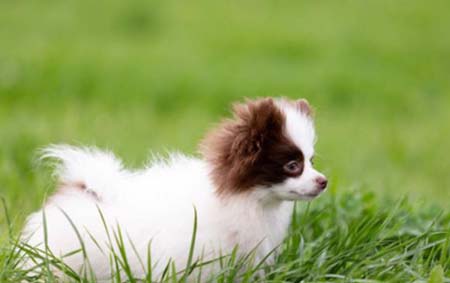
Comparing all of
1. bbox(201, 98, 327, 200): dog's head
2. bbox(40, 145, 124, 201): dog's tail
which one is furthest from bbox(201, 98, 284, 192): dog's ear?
bbox(40, 145, 124, 201): dog's tail

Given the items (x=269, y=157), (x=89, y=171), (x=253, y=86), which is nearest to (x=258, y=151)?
(x=269, y=157)

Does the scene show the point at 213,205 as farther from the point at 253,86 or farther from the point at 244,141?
the point at 253,86

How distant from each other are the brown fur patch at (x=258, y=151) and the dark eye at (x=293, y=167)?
0.05ft

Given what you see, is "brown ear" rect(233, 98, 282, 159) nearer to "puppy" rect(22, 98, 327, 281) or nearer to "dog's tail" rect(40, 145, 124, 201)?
"puppy" rect(22, 98, 327, 281)

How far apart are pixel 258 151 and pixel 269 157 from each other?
61mm

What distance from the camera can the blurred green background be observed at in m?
9.62

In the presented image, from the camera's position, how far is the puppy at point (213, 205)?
4.87 metres

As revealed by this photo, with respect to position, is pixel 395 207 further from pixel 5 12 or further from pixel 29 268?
pixel 5 12

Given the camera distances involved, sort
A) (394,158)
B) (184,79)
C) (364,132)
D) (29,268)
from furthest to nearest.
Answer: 1. (184,79)
2. (364,132)
3. (394,158)
4. (29,268)

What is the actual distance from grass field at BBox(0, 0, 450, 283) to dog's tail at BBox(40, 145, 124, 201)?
428 millimetres

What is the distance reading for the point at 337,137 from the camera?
428 inches

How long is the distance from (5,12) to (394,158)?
6384mm

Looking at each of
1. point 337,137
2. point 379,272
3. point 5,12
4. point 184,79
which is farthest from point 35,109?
point 379,272

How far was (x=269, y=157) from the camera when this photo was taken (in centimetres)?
488
